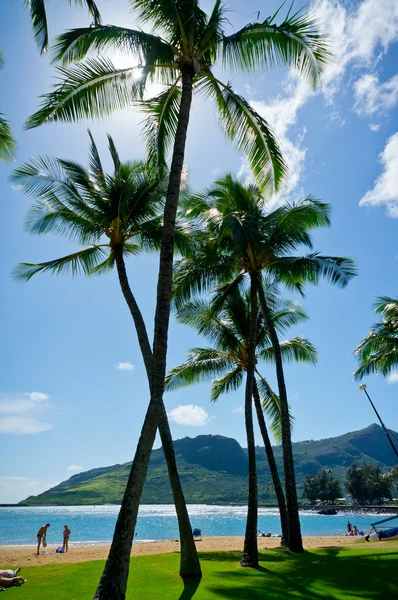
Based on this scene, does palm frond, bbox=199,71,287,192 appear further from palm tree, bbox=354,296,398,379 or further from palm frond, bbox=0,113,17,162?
palm tree, bbox=354,296,398,379

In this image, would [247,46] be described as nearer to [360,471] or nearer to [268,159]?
[268,159]

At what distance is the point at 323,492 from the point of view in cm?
9462

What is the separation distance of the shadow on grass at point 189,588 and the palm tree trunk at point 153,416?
6.66ft

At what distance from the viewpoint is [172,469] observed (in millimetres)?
9484

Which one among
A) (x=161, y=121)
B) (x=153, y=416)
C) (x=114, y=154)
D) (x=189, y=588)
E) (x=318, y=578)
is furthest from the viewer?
(x=114, y=154)

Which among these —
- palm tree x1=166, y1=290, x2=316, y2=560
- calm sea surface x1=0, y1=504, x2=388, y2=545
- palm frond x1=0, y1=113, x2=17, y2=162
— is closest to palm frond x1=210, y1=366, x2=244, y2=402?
palm tree x1=166, y1=290, x2=316, y2=560

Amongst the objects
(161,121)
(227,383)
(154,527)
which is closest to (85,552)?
(227,383)

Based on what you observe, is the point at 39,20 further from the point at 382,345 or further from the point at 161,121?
the point at 382,345

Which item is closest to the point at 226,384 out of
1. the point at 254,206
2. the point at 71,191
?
the point at 254,206

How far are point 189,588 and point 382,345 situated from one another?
15.9 meters

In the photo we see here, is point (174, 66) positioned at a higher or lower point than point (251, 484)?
higher

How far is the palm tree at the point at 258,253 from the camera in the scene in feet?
45.3

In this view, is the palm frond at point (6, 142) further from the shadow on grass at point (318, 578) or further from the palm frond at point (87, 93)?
the shadow on grass at point (318, 578)

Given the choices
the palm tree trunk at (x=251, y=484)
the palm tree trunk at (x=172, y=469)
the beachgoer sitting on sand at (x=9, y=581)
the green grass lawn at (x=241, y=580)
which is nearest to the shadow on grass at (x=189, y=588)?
the green grass lawn at (x=241, y=580)
